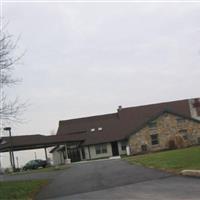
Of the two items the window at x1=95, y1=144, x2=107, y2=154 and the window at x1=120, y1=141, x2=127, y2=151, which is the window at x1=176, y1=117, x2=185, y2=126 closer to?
the window at x1=120, y1=141, x2=127, y2=151

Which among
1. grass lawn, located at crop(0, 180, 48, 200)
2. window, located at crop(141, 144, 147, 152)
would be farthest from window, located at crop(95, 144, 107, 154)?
grass lawn, located at crop(0, 180, 48, 200)

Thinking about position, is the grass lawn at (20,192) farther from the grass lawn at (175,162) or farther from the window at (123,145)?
the window at (123,145)

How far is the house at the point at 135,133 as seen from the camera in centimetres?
5744

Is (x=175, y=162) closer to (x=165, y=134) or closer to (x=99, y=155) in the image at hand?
(x=165, y=134)

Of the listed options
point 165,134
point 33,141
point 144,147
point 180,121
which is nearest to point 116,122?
point 144,147

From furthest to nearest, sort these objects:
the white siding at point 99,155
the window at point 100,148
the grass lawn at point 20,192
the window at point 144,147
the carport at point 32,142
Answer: the window at point 100,148 → the white siding at point 99,155 → the window at point 144,147 → the carport at point 32,142 → the grass lawn at point 20,192

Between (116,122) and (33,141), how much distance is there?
Answer: 1433 cm

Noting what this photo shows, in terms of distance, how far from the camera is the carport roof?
52688 millimetres

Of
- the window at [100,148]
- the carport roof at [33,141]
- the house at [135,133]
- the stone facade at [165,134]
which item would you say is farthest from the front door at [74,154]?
the stone facade at [165,134]

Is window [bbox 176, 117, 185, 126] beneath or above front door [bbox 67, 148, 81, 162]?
above

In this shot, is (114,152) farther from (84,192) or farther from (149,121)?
(84,192)

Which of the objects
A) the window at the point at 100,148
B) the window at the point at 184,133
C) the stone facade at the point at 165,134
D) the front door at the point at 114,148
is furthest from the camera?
the front door at the point at 114,148

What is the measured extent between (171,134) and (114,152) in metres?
8.28

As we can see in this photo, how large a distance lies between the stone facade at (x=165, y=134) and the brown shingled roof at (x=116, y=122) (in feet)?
5.09
